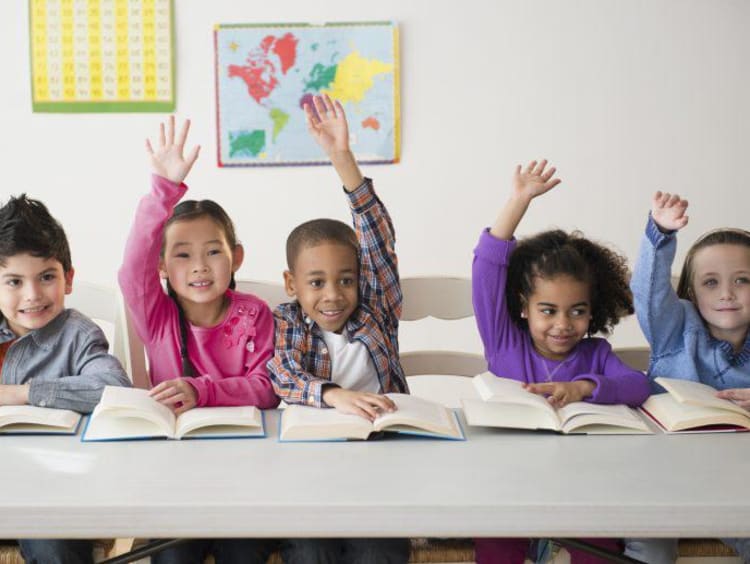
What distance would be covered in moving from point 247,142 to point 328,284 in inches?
64.2

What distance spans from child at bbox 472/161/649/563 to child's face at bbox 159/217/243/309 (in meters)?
0.52

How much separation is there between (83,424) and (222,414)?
0.76 feet

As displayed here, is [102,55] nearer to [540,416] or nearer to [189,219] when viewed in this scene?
[189,219]

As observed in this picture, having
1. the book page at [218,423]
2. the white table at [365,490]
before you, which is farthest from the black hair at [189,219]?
the white table at [365,490]

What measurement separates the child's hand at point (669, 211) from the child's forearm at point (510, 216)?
0.25m

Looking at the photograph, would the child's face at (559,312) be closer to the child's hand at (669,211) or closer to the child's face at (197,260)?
the child's hand at (669,211)

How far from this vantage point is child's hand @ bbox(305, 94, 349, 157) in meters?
1.76

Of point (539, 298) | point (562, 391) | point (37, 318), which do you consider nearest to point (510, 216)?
point (539, 298)

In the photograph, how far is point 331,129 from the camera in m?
1.79

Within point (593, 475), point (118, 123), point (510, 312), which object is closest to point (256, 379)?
point (510, 312)

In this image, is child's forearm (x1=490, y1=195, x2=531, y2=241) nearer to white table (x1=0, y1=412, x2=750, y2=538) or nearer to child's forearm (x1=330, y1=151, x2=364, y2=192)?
child's forearm (x1=330, y1=151, x2=364, y2=192)

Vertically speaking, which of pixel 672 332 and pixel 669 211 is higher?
pixel 669 211

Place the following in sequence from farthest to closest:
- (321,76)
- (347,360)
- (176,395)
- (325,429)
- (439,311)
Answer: (321,76) < (439,311) < (347,360) < (176,395) < (325,429)

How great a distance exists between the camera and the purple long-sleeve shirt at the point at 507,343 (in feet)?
5.92
